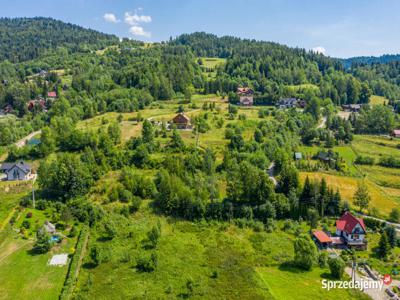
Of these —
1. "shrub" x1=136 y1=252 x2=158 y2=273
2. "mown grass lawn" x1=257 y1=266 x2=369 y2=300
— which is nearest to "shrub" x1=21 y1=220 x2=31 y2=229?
"shrub" x1=136 y1=252 x2=158 y2=273

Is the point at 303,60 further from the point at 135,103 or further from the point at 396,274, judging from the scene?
the point at 396,274

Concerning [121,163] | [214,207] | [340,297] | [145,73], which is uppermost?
[145,73]

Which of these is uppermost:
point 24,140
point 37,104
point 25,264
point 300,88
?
point 300,88

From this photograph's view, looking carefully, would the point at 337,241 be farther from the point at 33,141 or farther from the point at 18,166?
the point at 33,141

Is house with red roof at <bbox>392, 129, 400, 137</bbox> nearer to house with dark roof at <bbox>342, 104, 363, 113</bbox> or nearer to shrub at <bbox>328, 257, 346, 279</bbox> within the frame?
house with dark roof at <bbox>342, 104, 363, 113</bbox>

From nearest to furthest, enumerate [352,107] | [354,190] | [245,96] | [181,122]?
[354,190] → [181,122] → [245,96] → [352,107]

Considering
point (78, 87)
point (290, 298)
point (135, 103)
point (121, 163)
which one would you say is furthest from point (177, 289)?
point (78, 87)

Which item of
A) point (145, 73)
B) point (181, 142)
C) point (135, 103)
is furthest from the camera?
point (145, 73)

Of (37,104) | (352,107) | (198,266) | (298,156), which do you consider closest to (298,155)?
(298,156)
